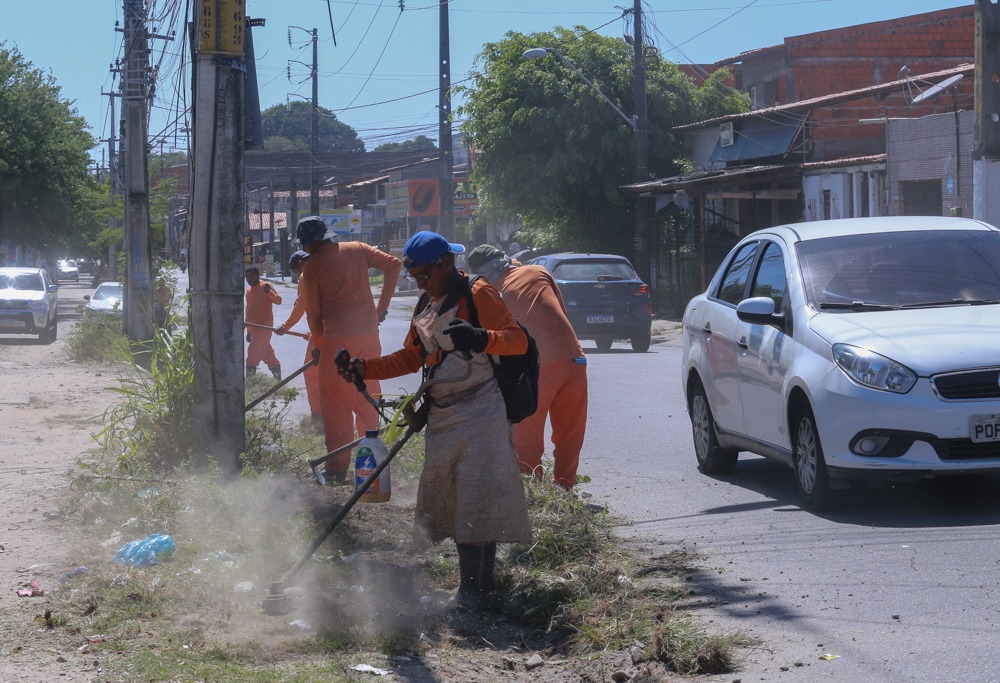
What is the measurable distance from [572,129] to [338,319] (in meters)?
26.7

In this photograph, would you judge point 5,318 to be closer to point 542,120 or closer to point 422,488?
point 542,120

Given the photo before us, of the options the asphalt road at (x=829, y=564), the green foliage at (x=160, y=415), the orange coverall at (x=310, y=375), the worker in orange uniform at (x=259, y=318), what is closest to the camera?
the asphalt road at (x=829, y=564)

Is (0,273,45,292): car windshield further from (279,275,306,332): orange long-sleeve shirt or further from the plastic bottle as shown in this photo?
the plastic bottle

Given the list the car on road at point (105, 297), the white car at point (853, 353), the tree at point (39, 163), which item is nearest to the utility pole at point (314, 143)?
the tree at point (39, 163)

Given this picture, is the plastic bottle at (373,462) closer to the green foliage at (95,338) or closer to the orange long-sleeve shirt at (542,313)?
the orange long-sleeve shirt at (542,313)

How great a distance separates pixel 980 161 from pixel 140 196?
1359 centimetres

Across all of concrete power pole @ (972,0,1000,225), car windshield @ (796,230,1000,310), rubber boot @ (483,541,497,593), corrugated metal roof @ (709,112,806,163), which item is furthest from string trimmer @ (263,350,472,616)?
corrugated metal roof @ (709,112,806,163)

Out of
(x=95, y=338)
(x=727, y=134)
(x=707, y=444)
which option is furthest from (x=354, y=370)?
(x=727, y=134)

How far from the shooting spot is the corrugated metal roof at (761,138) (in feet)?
95.1

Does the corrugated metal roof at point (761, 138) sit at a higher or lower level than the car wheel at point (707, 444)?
higher

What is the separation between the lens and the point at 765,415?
7477mm

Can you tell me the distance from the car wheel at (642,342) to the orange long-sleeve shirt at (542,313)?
13.9 m

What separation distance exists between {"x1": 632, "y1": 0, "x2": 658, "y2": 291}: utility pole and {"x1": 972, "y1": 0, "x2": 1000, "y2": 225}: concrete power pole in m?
11.5

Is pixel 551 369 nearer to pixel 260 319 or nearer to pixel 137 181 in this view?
pixel 260 319
